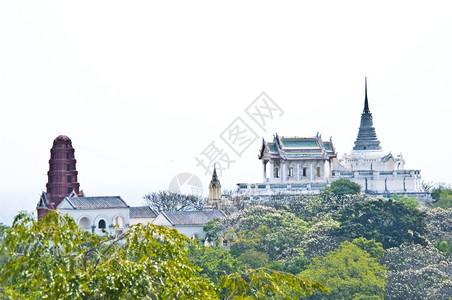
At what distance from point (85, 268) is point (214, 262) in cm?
4896

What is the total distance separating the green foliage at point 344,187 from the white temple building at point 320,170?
241 cm

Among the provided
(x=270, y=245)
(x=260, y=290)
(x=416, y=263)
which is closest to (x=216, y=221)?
(x=270, y=245)

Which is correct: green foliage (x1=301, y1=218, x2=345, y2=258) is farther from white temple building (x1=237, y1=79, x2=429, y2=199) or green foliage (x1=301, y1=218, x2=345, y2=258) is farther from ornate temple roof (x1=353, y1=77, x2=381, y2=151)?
ornate temple roof (x1=353, y1=77, x2=381, y2=151)

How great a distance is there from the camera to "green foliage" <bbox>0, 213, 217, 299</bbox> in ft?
88.4

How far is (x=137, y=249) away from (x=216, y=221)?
61.9 metres

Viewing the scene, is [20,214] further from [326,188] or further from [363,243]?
[326,188]

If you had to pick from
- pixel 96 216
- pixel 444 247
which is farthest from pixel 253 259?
pixel 96 216

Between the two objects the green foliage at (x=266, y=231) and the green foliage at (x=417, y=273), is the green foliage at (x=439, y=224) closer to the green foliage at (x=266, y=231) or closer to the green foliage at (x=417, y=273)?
the green foliage at (x=417, y=273)

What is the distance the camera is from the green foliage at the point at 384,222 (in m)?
81.4

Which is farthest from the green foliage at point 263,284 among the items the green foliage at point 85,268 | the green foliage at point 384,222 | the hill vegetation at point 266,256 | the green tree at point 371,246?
the green foliage at point 384,222

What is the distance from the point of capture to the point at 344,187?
3752 inches

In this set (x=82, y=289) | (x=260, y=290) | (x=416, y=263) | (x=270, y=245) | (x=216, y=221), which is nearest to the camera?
(x=82, y=289)

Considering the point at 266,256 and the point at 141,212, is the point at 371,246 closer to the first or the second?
the point at 266,256

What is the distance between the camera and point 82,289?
26.9 meters
